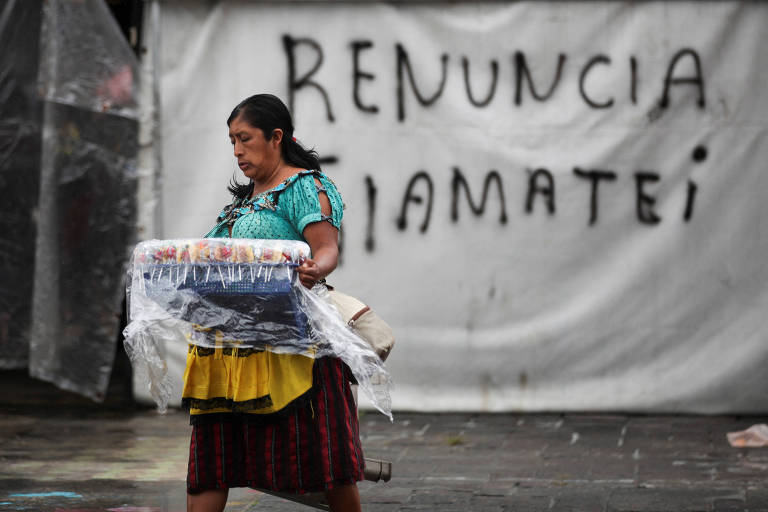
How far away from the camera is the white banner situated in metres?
7.39

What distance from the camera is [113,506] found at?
5.27m

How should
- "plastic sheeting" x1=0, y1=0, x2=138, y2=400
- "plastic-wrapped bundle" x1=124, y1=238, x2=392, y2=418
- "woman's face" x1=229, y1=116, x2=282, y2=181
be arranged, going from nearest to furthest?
"plastic-wrapped bundle" x1=124, y1=238, x2=392, y2=418, "woman's face" x1=229, y1=116, x2=282, y2=181, "plastic sheeting" x1=0, y1=0, x2=138, y2=400

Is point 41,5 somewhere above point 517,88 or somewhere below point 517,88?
above

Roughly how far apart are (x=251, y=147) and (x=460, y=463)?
8.81ft

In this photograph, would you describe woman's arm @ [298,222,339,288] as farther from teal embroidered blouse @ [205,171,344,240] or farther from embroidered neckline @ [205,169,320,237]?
embroidered neckline @ [205,169,320,237]

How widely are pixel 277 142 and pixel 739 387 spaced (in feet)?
14.2

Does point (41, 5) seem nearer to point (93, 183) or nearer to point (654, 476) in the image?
point (93, 183)

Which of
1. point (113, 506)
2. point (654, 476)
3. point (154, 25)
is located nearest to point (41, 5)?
point (154, 25)

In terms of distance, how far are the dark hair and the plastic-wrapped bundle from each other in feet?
1.31

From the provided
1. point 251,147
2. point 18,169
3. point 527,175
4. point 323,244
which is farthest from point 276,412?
point 18,169

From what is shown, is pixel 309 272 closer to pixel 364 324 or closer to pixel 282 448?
pixel 364 324

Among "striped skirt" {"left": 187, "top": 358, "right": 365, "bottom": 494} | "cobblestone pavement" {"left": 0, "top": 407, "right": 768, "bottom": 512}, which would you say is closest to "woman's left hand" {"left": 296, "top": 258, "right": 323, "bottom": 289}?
"striped skirt" {"left": 187, "top": 358, "right": 365, "bottom": 494}

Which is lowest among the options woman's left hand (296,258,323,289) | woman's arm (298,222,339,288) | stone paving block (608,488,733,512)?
stone paving block (608,488,733,512)

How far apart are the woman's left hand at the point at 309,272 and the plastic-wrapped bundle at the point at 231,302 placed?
0.02m
